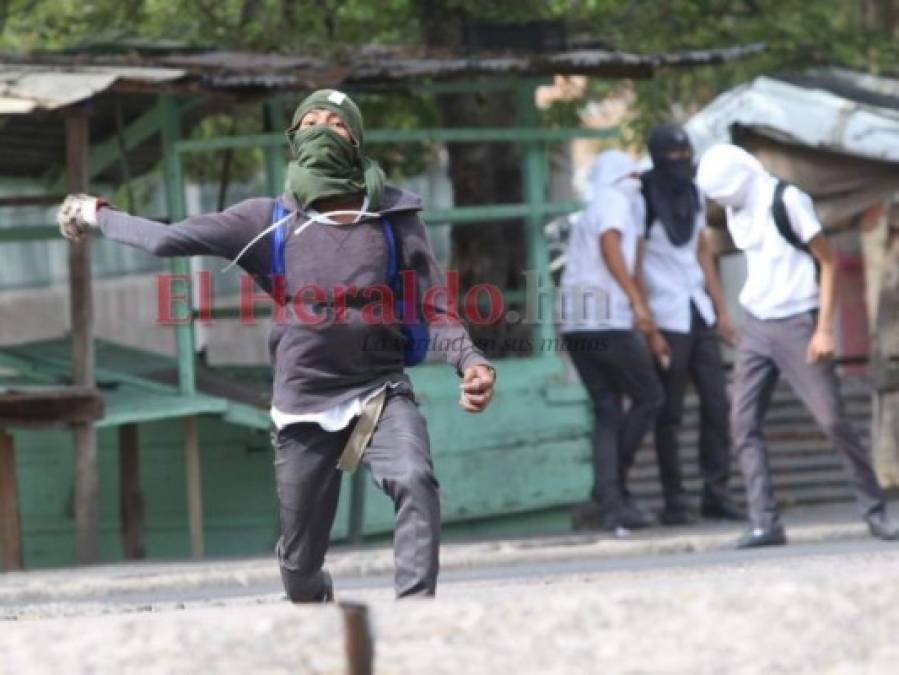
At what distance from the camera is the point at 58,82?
39.9 feet

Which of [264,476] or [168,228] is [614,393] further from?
[168,228]

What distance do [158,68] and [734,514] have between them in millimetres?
3976

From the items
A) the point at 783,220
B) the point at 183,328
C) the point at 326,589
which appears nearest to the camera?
the point at 326,589

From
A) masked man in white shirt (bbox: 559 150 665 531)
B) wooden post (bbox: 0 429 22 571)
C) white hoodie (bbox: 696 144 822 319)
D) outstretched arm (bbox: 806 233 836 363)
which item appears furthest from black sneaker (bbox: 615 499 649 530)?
wooden post (bbox: 0 429 22 571)

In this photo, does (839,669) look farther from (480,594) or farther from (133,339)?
(133,339)

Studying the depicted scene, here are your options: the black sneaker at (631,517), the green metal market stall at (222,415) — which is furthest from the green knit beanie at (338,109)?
the black sneaker at (631,517)

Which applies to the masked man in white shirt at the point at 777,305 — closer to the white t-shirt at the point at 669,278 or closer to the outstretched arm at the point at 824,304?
the outstretched arm at the point at 824,304

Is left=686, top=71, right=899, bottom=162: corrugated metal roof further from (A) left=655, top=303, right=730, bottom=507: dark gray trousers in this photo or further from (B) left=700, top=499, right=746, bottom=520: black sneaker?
(B) left=700, top=499, right=746, bottom=520: black sneaker

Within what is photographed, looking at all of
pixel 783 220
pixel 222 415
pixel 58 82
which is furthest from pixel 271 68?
pixel 783 220

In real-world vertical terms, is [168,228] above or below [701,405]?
above

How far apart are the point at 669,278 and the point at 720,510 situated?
4.67ft

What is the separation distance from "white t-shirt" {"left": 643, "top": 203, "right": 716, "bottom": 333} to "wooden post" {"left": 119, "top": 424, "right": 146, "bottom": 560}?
9.75ft

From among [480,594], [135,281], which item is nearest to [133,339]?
[135,281]

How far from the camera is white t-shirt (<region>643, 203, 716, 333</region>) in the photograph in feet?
44.2
